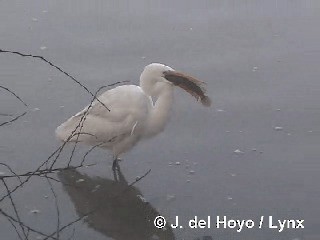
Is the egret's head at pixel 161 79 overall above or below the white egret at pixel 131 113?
above

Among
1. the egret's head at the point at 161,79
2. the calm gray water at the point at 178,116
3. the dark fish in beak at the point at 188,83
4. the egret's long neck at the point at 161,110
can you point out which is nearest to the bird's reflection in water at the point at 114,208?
the calm gray water at the point at 178,116

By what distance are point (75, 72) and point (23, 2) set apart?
1.84 meters

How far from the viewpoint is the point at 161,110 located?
13.4 feet

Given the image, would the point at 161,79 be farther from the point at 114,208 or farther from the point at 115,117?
the point at 114,208

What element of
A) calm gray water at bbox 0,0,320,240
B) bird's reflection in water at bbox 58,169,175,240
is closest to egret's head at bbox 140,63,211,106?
calm gray water at bbox 0,0,320,240

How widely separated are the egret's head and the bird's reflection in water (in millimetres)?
560

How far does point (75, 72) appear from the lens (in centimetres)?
548

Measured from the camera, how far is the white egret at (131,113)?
158 inches

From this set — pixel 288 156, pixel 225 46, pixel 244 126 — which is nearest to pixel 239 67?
pixel 225 46

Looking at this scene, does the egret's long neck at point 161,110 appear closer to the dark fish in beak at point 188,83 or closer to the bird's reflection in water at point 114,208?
the dark fish in beak at point 188,83

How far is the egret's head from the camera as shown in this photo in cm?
407

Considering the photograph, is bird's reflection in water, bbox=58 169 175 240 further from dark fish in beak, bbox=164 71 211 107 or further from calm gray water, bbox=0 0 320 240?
dark fish in beak, bbox=164 71 211 107

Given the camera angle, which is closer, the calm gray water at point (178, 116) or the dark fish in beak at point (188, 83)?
the calm gray water at point (178, 116)

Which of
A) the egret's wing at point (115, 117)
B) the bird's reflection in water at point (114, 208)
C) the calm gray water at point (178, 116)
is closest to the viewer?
the bird's reflection in water at point (114, 208)
